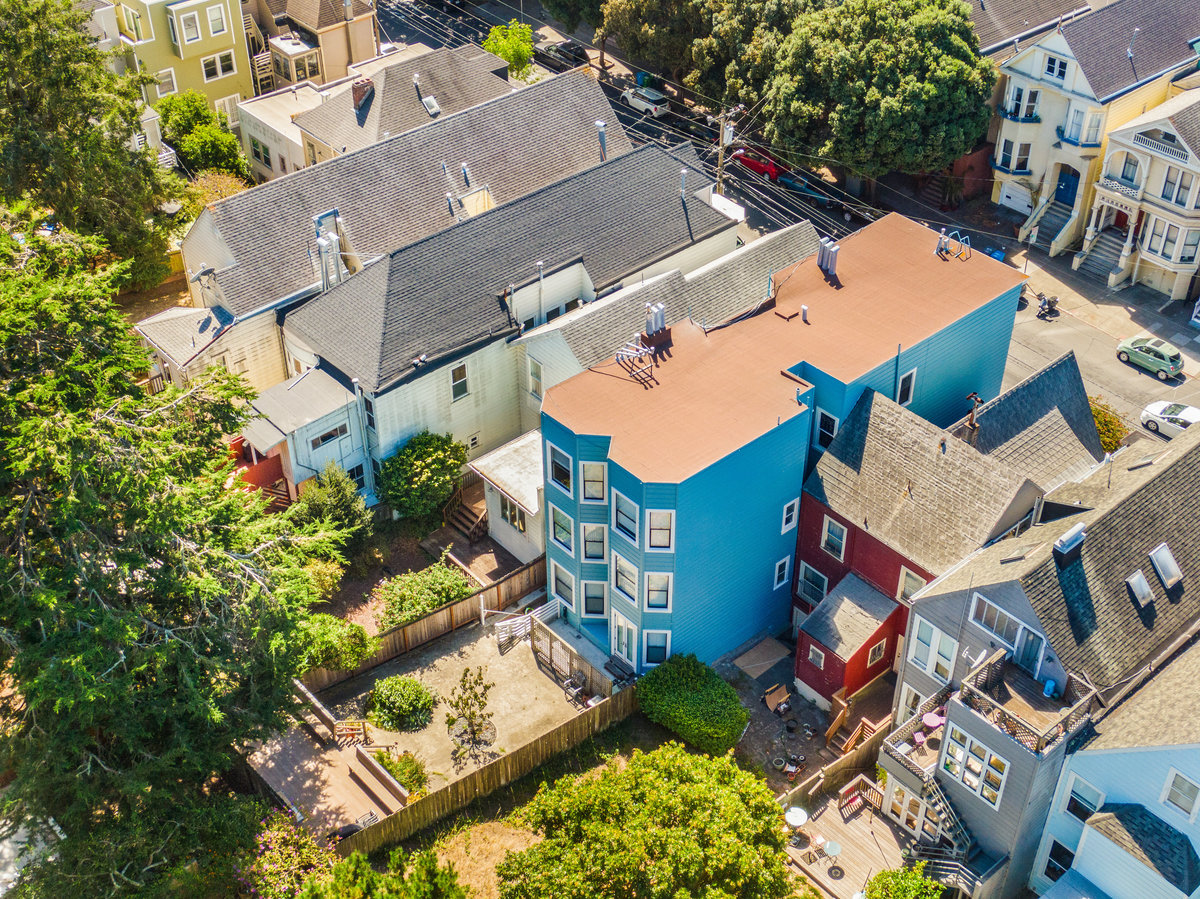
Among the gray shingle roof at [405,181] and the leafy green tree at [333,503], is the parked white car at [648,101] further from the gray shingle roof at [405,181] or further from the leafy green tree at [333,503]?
the leafy green tree at [333,503]

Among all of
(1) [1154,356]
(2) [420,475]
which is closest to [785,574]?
(2) [420,475]

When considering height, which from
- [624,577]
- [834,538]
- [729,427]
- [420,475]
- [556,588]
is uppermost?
[729,427]

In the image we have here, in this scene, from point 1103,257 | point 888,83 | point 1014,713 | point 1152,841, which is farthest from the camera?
point 1103,257

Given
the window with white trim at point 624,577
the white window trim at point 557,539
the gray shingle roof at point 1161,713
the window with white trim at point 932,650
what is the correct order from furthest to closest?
the white window trim at point 557,539 < the window with white trim at point 624,577 < the window with white trim at point 932,650 < the gray shingle roof at point 1161,713

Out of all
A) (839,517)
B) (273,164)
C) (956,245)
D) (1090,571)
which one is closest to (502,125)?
(273,164)

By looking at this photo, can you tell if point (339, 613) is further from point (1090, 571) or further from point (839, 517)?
point (1090, 571)

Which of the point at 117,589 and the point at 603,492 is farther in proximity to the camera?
the point at 603,492

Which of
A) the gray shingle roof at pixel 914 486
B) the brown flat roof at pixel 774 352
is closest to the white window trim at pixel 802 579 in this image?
the gray shingle roof at pixel 914 486

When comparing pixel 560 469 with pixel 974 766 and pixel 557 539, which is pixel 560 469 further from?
pixel 974 766
